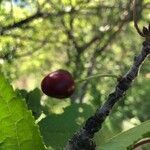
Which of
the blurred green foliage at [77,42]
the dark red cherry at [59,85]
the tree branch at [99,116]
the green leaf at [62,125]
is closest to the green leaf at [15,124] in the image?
the tree branch at [99,116]

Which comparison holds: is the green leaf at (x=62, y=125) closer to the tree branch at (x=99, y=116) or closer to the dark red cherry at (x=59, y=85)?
the dark red cherry at (x=59, y=85)

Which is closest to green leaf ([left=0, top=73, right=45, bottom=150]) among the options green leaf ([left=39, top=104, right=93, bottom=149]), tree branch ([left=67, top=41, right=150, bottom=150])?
tree branch ([left=67, top=41, right=150, bottom=150])

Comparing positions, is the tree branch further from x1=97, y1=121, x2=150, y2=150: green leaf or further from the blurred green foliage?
the blurred green foliage

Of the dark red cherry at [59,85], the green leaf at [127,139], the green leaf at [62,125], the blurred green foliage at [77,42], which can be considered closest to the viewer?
the green leaf at [127,139]

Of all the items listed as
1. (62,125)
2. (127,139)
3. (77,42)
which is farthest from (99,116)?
(77,42)

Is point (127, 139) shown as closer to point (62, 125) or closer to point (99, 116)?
point (99, 116)

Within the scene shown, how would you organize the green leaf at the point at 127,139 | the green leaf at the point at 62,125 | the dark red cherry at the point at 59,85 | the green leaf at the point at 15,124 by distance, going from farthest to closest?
the green leaf at the point at 62,125, the dark red cherry at the point at 59,85, the green leaf at the point at 127,139, the green leaf at the point at 15,124

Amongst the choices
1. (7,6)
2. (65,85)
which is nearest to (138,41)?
(7,6)
